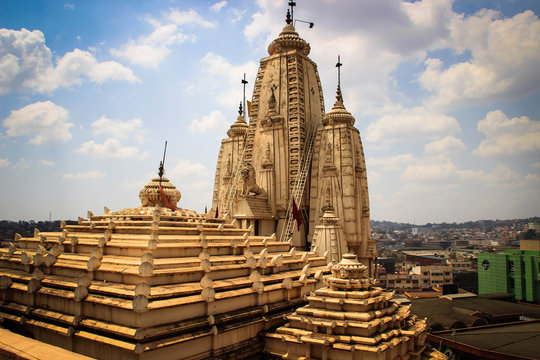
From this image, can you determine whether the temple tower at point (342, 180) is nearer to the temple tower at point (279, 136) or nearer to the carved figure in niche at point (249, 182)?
the temple tower at point (279, 136)

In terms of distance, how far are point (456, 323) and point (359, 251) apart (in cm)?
887

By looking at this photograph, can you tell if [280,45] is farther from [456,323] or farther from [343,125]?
[456,323]

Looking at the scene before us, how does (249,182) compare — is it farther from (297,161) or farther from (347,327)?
→ (347,327)

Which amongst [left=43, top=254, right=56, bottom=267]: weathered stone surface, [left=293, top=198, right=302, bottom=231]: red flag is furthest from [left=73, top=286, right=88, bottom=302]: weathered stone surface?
[left=293, top=198, right=302, bottom=231]: red flag

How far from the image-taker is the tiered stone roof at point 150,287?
36.7ft

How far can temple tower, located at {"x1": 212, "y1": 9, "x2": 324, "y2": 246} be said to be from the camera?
31.2 m

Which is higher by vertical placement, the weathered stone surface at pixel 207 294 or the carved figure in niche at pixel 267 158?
the carved figure in niche at pixel 267 158

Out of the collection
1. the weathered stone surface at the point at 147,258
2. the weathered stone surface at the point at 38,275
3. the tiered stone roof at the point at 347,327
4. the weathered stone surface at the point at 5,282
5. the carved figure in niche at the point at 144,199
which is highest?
the carved figure in niche at the point at 144,199

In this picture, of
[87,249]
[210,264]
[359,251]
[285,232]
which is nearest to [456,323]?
[359,251]

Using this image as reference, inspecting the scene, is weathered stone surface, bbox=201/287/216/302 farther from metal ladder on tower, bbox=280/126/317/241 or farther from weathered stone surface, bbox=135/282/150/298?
metal ladder on tower, bbox=280/126/317/241

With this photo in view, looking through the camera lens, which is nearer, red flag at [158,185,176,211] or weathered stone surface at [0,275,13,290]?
weathered stone surface at [0,275,13,290]

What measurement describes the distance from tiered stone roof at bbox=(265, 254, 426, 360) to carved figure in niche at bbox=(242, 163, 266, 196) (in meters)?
17.1

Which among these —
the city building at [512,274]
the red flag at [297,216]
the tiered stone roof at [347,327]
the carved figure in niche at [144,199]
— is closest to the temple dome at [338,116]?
the red flag at [297,216]

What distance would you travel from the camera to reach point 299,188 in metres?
32.0
